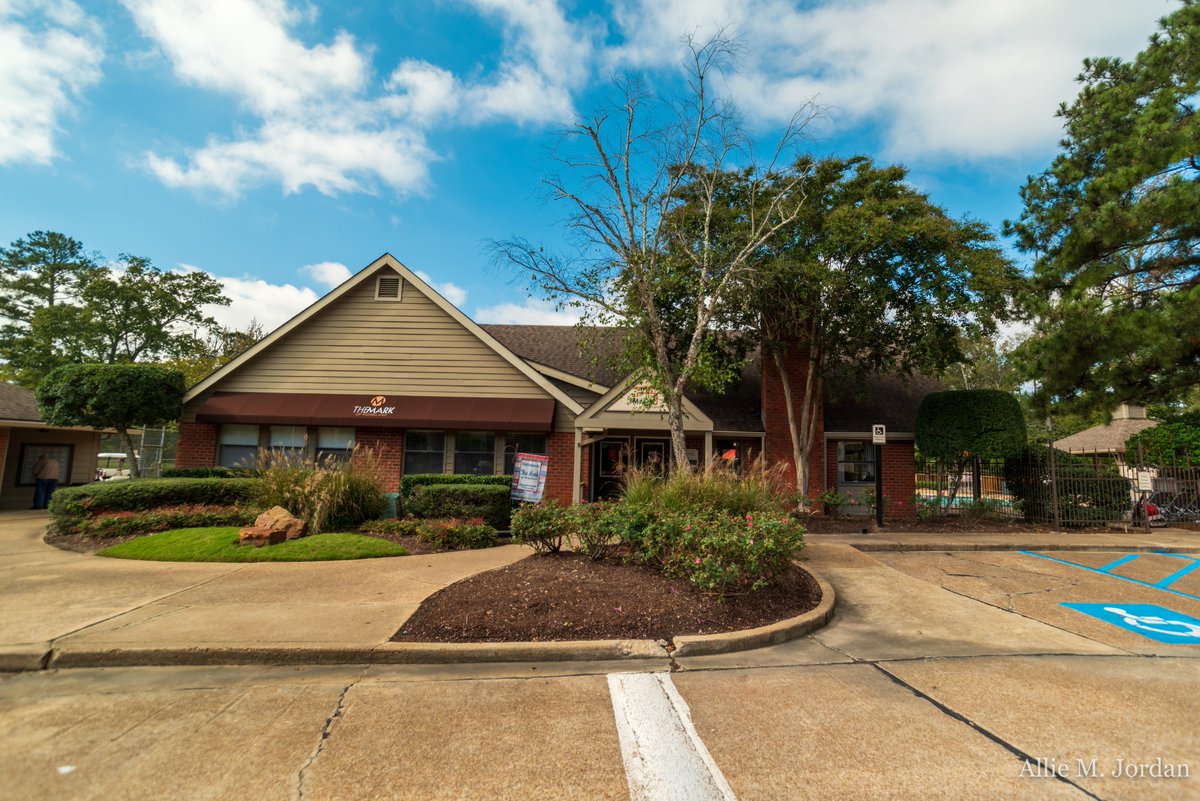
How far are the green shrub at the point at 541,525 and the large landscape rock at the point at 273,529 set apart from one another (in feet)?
13.3

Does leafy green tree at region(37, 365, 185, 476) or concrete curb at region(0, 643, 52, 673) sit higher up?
leafy green tree at region(37, 365, 185, 476)

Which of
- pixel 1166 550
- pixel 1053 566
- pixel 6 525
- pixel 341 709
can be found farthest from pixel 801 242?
pixel 6 525

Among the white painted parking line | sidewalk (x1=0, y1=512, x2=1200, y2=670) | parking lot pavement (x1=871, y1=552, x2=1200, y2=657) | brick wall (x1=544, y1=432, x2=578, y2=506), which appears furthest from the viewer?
brick wall (x1=544, y1=432, x2=578, y2=506)

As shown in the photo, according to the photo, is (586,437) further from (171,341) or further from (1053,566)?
(171,341)

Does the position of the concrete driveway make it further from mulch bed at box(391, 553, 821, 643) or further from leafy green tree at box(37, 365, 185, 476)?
leafy green tree at box(37, 365, 185, 476)

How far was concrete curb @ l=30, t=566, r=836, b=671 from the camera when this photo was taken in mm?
4539

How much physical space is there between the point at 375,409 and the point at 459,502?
16.9ft

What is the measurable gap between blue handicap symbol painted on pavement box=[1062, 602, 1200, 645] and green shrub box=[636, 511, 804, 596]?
129 inches

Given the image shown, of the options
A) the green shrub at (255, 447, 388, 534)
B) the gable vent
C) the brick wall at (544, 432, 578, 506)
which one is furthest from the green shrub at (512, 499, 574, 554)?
the gable vent

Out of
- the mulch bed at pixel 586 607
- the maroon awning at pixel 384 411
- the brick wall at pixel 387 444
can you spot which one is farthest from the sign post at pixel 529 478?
the mulch bed at pixel 586 607

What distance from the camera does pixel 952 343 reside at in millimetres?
13820

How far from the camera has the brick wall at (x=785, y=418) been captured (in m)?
15.9

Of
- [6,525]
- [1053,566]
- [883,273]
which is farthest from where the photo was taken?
[883,273]

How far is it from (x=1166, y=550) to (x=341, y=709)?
47.4 feet
